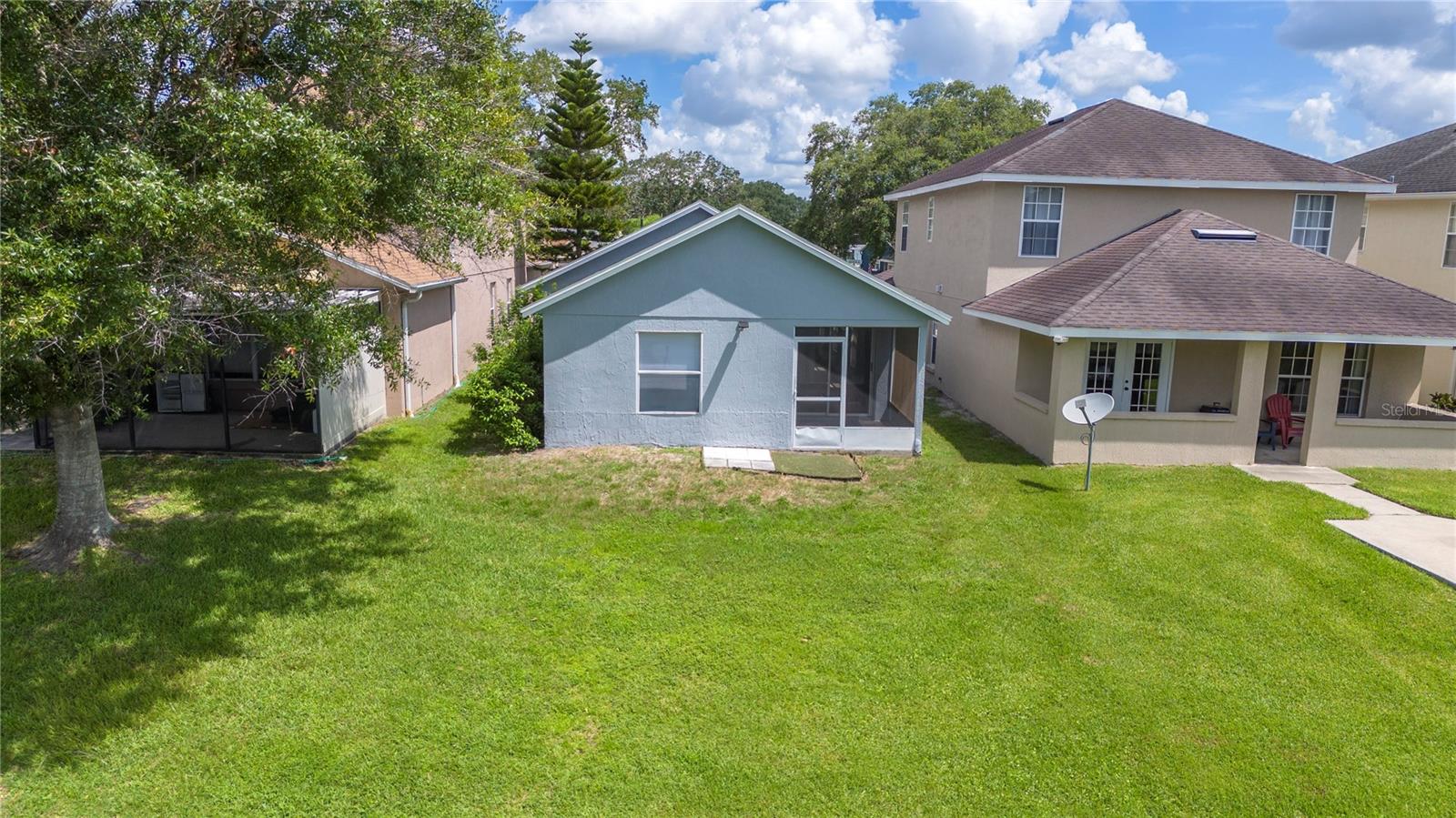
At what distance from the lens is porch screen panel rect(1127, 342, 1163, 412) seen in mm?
17312

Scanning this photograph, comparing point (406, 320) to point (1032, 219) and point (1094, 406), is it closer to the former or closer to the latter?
point (1094, 406)

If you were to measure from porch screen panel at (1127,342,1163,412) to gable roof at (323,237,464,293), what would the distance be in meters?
13.2

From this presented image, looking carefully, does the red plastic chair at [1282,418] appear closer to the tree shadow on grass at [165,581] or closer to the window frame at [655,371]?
the window frame at [655,371]

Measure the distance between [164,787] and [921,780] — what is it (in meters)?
5.83

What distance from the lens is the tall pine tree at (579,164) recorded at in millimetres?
31141

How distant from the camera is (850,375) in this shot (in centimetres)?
1639

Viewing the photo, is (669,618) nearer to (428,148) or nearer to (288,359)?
(288,359)

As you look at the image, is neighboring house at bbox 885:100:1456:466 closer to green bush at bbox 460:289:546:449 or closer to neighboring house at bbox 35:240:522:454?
green bush at bbox 460:289:546:449

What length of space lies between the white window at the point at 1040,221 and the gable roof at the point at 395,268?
41.3 feet

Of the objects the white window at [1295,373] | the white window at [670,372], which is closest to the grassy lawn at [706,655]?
the white window at [670,372]

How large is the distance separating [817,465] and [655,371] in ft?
11.1

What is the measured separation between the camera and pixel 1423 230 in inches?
856

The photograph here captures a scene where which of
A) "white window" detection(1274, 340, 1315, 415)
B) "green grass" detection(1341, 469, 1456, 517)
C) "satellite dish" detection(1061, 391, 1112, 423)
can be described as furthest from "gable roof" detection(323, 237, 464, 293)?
"white window" detection(1274, 340, 1315, 415)

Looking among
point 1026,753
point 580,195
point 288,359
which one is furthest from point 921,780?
point 580,195
